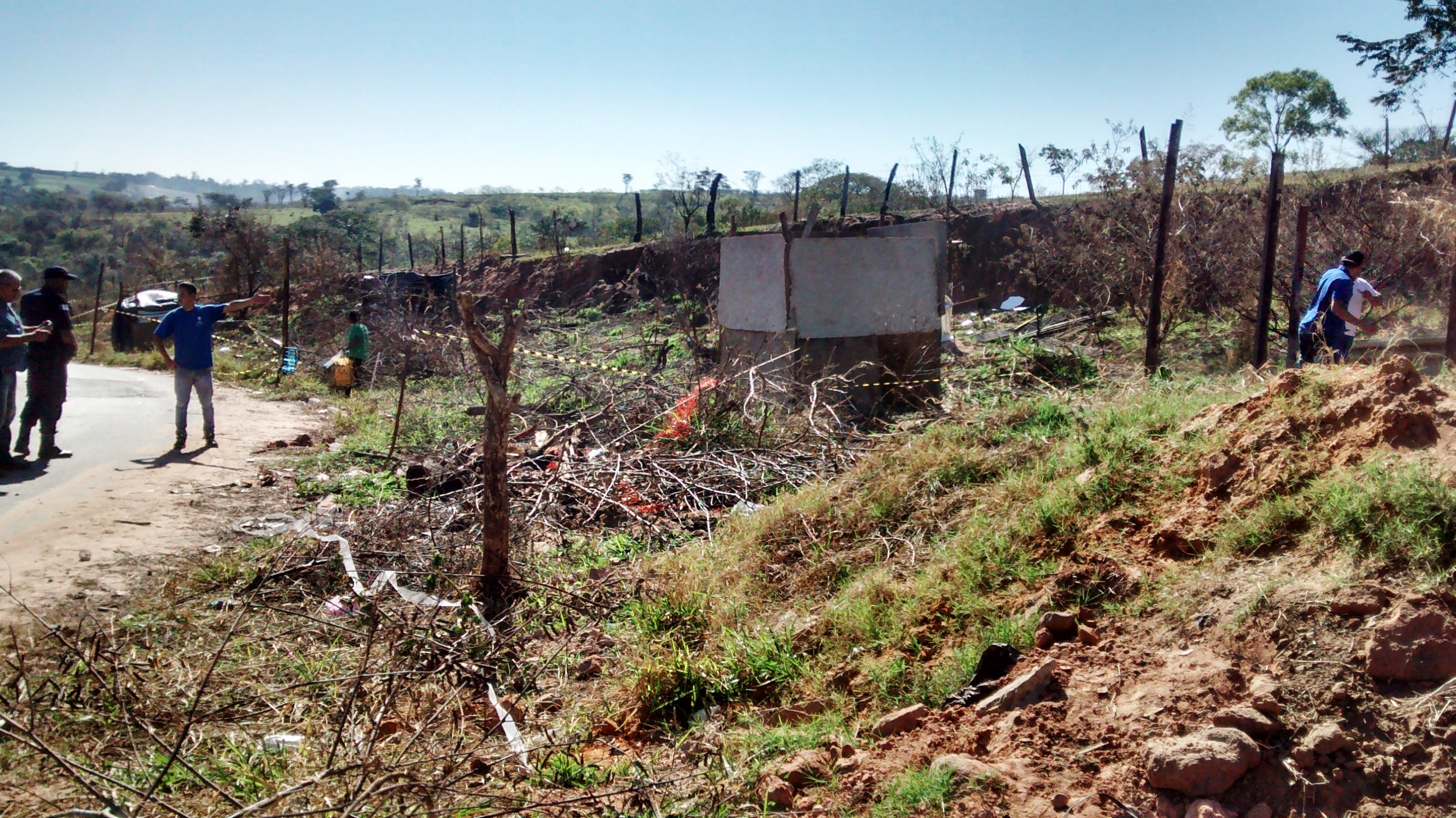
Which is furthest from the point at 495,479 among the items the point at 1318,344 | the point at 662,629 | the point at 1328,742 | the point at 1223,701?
the point at 1318,344

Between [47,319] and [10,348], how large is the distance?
66 centimetres

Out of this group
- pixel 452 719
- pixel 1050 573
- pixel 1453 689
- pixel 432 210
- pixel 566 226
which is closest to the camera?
pixel 1453 689

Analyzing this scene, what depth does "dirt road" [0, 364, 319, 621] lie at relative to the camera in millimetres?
5172

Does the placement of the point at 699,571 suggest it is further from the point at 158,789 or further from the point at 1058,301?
the point at 1058,301

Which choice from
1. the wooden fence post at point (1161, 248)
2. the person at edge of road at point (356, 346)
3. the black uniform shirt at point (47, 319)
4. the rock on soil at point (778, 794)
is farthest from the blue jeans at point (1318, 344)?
the person at edge of road at point (356, 346)

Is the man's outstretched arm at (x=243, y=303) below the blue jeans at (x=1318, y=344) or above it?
above

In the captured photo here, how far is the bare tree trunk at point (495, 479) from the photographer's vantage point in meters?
4.63

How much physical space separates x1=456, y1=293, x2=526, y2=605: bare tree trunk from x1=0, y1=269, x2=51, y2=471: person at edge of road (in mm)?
4550

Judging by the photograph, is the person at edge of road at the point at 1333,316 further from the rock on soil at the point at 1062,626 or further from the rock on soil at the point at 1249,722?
the rock on soil at the point at 1249,722

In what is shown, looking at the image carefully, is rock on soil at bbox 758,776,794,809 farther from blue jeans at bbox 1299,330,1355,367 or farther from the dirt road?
blue jeans at bbox 1299,330,1355,367

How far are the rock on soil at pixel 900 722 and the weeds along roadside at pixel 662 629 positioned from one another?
0.11 m

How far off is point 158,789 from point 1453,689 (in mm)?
3994

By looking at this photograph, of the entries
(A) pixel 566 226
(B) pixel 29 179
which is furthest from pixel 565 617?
(B) pixel 29 179

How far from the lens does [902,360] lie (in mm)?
10430
